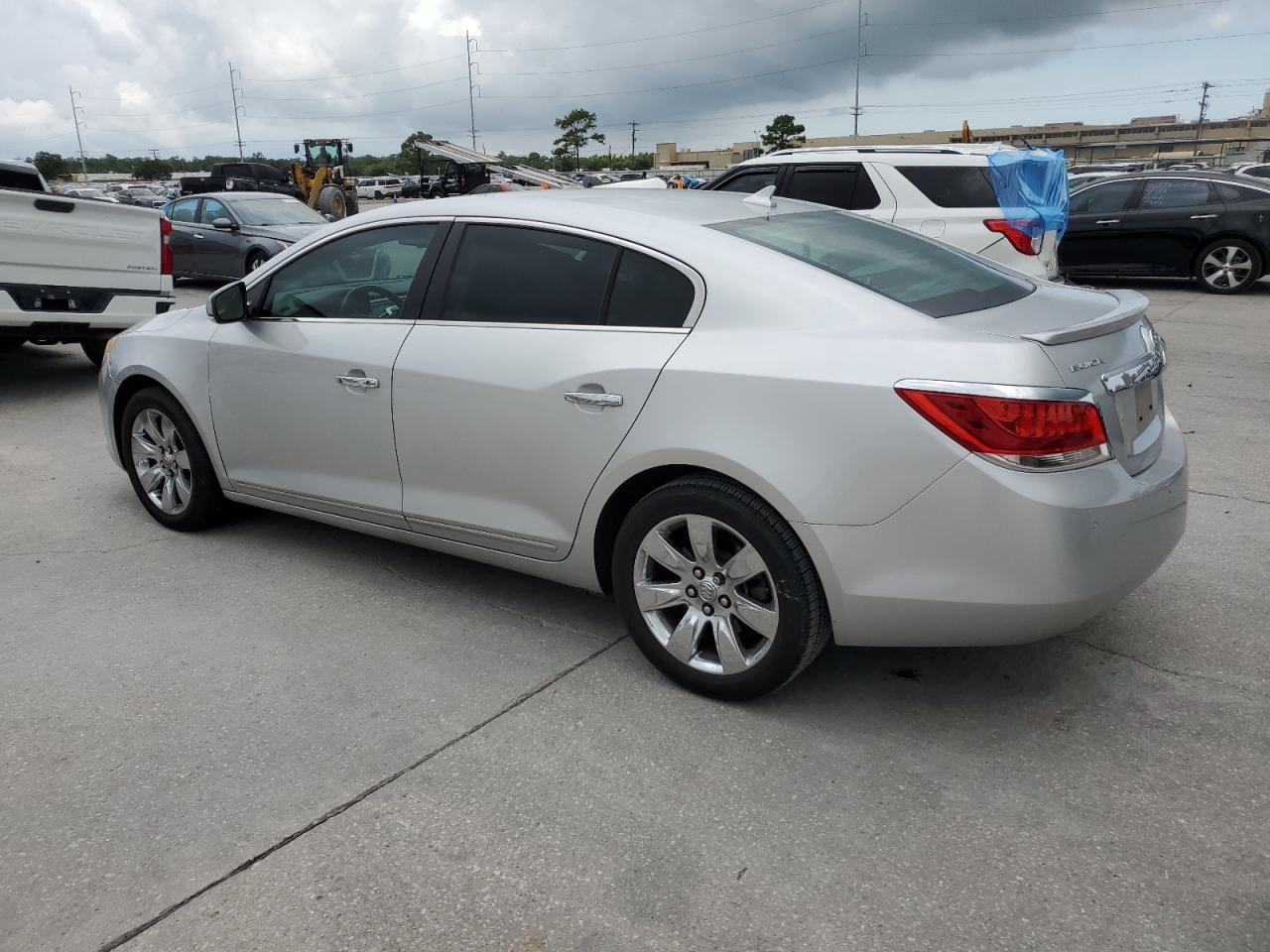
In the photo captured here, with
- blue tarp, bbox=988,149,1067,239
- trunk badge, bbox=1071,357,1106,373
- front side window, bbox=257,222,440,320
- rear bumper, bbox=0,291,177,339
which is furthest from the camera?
blue tarp, bbox=988,149,1067,239

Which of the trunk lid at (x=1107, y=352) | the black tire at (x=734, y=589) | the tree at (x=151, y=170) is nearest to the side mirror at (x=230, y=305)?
the black tire at (x=734, y=589)

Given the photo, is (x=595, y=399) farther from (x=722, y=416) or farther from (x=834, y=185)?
(x=834, y=185)

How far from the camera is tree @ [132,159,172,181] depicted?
390 feet

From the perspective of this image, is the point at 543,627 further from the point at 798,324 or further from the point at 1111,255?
the point at 1111,255

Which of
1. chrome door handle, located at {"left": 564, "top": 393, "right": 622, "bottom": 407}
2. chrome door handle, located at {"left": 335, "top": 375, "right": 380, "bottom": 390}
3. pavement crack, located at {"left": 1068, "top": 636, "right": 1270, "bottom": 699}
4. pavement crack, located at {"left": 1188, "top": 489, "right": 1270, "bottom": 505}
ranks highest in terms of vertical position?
chrome door handle, located at {"left": 564, "top": 393, "right": 622, "bottom": 407}

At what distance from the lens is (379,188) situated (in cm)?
6712

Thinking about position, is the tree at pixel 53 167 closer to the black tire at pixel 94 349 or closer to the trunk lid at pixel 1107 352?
the black tire at pixel 94 349

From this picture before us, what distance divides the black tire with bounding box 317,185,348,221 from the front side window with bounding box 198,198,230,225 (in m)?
5.60

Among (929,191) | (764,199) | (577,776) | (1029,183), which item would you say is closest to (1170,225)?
(1029,183)

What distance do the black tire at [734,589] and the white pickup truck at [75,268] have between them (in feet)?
21.0

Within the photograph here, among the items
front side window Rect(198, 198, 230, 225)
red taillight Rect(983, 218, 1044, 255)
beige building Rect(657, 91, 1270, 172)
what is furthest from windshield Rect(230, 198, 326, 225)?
beige building Rect(657, 91, 1270, 172)

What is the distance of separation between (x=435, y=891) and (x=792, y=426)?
60.8 inches

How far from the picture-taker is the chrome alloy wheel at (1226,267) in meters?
13.0

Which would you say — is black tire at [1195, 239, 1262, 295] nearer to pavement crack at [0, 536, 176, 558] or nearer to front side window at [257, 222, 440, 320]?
front side window at [257, 222, 440, 320]
